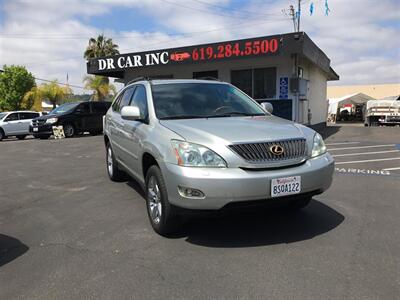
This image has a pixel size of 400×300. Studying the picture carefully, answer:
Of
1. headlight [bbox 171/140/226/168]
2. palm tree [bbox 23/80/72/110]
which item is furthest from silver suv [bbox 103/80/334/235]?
palm tree [bbox 23/80/72/110]

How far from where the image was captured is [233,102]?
5.44 meters

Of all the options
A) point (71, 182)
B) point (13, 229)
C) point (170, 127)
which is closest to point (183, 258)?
point (170, 127)

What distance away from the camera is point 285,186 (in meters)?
3.92

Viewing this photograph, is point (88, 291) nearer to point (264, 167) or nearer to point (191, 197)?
point (191, 197)

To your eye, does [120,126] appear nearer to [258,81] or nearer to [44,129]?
[258,81]

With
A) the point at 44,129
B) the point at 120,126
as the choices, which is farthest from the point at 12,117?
the point at 120,126

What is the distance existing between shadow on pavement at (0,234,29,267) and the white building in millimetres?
11556

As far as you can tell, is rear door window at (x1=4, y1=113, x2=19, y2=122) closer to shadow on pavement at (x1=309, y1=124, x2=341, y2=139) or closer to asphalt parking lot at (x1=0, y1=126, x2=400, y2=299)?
shadow on pavement at (x1=309, y1=124, x2=341, y2=139)

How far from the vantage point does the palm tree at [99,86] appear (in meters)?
39.9

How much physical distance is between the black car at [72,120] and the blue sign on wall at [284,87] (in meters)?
9.44

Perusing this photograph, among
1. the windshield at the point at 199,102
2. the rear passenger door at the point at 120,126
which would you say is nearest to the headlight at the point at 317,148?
the windshield at the point at 199,102

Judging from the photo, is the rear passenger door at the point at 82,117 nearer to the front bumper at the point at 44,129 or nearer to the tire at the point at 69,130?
the tire at the point at 69,130

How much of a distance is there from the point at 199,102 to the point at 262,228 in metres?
1.80

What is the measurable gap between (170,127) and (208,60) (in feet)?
41.3
